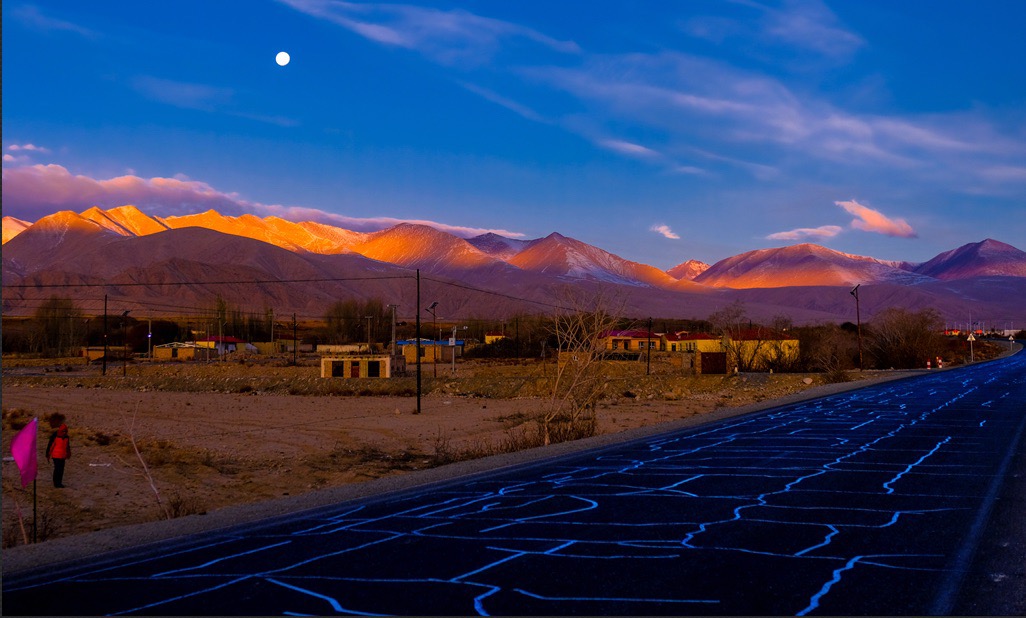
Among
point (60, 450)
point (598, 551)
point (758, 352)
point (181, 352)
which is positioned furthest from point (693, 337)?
point (598, 551)

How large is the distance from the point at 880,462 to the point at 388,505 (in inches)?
380

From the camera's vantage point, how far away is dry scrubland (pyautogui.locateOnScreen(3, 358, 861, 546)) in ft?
61.0

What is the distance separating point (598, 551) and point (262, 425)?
3015 centimetres

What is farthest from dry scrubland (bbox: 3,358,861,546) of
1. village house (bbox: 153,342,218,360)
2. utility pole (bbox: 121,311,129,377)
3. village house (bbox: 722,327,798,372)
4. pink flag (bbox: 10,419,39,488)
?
village house (bbox: 153,342,218,360)

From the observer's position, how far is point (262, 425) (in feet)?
120

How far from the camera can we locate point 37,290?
7520 inches

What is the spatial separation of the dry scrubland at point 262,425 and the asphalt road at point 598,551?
4411 millimetres

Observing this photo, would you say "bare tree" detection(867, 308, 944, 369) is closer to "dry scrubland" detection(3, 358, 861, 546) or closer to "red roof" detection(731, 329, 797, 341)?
"red roof" detection(731, 329, 797, 341)

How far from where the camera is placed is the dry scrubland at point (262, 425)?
61.0ft

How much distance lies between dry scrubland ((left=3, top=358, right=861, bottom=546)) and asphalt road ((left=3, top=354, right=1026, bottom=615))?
4411mm

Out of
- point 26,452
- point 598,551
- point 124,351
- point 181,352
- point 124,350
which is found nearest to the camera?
point 598,551

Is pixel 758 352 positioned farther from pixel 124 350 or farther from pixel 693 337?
pixel 124 350

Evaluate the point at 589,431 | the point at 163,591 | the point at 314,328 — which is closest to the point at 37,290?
the point at 314,328

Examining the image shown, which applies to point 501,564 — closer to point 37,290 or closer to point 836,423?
point 836,423
